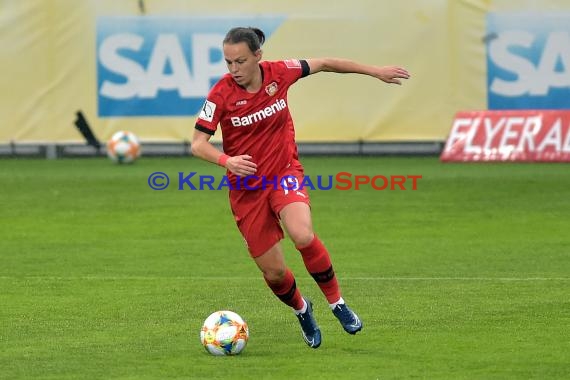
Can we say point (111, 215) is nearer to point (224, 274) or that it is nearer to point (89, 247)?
point (89, 247)

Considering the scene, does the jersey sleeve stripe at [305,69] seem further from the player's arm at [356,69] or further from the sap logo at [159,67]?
the sap logo at [159,67]

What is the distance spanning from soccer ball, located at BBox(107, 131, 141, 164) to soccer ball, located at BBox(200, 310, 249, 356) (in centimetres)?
1450

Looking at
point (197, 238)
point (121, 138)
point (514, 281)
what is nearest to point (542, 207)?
point (197, 238)

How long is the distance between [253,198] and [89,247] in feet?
18.7

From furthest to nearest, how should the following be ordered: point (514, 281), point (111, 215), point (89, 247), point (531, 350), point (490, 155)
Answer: point (490, 155) → point (111, 215) → point (89, 247) → point (514, 281) → point (531, 350)

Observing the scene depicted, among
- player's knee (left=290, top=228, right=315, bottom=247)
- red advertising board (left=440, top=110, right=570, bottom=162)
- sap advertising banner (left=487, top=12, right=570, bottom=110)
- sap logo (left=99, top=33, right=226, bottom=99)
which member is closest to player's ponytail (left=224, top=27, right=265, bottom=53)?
player's knee (left=290, top=228, right=315, bottom=247)

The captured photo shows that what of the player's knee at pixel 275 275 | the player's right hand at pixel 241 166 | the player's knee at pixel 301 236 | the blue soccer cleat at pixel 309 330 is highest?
the player's right hand at pixel 241 166

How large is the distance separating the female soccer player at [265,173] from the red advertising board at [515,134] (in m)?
13.3

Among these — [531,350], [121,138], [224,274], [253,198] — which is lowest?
[121,138]

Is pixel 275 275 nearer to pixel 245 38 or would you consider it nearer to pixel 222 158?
pixel 222 158

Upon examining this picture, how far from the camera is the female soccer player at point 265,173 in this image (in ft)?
27.6

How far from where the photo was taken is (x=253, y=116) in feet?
28.0

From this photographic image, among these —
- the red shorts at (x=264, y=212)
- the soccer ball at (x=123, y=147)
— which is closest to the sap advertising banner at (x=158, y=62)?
the soccer ball at (x=123, y=147)

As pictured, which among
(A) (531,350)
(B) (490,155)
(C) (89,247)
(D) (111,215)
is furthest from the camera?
(B) (490,155)
